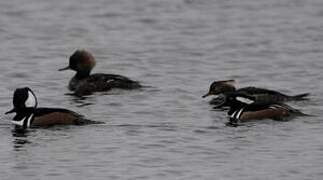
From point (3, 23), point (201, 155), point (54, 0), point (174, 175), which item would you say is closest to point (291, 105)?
point (201, 155)

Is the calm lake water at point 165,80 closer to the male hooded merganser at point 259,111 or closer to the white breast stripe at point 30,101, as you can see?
the male hooded merganser at point 259,111

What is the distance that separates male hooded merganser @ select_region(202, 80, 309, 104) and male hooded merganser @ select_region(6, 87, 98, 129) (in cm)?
280

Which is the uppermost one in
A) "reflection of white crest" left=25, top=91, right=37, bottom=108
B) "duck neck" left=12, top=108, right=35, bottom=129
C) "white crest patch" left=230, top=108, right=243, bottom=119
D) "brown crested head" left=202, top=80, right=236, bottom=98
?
"reflection of white crest" left=25, top=91, right=37, bottom=108

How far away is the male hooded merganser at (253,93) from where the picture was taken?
20578 mm

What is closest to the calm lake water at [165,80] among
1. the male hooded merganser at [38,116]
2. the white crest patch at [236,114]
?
the male hooded merganser at [38,116]

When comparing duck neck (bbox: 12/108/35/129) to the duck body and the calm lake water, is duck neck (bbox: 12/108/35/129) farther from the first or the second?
the duck body

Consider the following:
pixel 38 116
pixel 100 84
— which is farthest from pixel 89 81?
pixel 38 116

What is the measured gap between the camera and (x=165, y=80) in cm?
2316

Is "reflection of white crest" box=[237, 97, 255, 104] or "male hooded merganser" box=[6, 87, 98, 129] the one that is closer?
"male hooded merganser" box=[6, 87, 98, 129]

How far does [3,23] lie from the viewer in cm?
2923

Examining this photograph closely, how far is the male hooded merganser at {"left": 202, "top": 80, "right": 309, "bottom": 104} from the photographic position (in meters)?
20.6

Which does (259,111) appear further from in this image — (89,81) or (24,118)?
(89,81)

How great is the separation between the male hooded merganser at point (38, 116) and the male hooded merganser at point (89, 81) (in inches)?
117

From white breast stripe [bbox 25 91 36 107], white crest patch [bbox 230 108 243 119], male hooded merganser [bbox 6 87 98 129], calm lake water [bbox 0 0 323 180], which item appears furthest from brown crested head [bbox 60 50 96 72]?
white crest patch [bbox 230 108 243 119]
